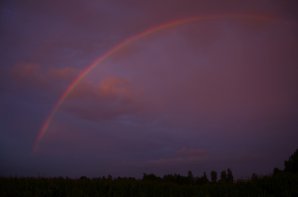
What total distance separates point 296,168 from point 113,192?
1802 cm

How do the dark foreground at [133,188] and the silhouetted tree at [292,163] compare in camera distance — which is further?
the silhouetted tree at [292,163]

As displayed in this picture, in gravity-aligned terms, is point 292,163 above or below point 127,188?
above

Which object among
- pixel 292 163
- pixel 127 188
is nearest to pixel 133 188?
pixel 127 188

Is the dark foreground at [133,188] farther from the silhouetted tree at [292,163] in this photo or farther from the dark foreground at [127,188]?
the silhouetted tree at [292,163]

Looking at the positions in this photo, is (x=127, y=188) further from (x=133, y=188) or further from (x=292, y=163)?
(x=292, y=163)

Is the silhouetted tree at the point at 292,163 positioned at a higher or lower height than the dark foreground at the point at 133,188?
higher

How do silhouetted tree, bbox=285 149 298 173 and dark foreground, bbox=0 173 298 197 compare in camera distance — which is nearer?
dark foreground, bbox=0 173 298 197

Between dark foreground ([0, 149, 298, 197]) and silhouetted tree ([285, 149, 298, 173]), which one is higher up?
silhouetted tree ([285, 149, 298, 173])

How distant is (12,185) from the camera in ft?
37.9

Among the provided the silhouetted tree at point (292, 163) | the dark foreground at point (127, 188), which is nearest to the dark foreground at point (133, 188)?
the dark foreground at point (127, 188)

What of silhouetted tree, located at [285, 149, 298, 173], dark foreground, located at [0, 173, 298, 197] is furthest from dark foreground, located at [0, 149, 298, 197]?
silhouetted tree, located at [285, 149, 298, 173]

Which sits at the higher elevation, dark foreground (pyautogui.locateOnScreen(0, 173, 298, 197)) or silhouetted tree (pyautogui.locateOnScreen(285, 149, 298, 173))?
silhouetted tree (pyautogui.locateOnScreen(285, 149, 298, 173))

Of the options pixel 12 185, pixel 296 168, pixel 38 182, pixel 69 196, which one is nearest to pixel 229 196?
pixel 69 196

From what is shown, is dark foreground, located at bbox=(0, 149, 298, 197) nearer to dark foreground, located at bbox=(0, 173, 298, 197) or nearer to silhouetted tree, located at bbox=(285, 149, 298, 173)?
dark foreground, located at bbox=(0, 173, 298, 197)
